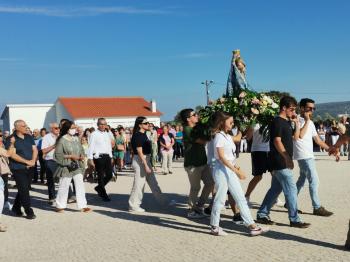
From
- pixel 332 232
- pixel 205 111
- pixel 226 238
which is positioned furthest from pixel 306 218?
pixel 205 111

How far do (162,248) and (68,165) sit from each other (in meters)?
3.75

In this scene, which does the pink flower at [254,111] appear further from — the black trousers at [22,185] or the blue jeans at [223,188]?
the black trousers at [22,185]

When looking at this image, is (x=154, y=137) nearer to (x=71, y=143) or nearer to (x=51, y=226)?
(x=71, y=143)

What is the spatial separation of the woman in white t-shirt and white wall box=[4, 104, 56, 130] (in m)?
48.5

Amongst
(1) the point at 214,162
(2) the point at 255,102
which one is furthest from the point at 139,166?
(2) the point at 255,102

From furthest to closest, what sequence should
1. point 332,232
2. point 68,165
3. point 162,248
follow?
point 68,165
point 332,232
point 162,248

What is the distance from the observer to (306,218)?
25.2 ft

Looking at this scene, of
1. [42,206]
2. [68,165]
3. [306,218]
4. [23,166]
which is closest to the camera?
[306,218]

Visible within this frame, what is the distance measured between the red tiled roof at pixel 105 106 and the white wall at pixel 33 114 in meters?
2.17

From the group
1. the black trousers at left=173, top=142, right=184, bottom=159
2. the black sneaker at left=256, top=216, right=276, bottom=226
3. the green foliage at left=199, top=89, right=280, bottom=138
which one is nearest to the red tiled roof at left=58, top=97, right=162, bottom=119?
the black trousers at left=173, top=142, right=184, bottom=159

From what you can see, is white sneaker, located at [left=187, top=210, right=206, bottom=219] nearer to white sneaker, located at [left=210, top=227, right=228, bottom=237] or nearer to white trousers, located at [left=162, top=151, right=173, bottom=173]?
white sneaker, located at [left=210, top=227, right=228, bottom=237]

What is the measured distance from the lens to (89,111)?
59.6 metres

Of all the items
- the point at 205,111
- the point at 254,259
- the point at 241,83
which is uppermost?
the point at 241,83

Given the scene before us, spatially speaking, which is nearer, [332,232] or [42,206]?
[332,232]
